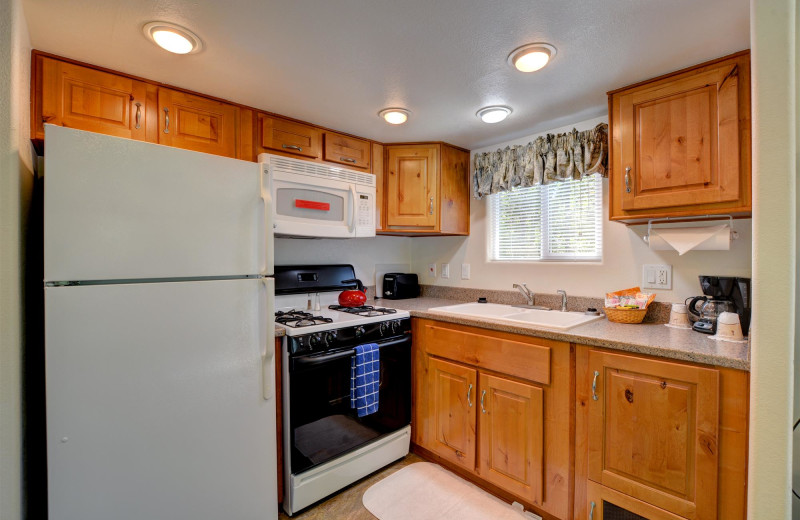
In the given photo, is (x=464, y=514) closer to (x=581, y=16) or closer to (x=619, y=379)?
(x=619, y=379)

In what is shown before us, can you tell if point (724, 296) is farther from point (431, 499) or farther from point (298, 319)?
point (298, 319)

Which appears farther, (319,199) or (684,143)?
(319,199)

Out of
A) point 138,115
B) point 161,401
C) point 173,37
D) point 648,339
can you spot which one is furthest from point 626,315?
point 138,115

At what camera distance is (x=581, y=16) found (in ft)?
4.09

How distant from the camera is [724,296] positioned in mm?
1616

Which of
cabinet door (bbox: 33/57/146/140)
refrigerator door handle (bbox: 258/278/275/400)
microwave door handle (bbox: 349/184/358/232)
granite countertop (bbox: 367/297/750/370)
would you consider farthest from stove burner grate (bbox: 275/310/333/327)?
cabinet door (bbox: 33/57/146/140)

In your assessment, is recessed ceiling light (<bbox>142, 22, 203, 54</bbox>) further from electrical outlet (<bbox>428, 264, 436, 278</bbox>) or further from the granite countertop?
electrical outlet (<bbox>428, 264, 436, 278</bbox>)

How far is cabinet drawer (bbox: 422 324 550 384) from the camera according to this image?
1700 millimetres

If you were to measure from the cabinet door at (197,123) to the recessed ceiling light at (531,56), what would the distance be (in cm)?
143

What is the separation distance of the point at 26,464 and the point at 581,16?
7.84 feet

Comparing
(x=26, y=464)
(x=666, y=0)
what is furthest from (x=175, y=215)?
(x=666, y=0)

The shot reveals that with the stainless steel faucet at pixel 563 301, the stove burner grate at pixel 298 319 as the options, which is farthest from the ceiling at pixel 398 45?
the stove burner grate at pixel 298 319

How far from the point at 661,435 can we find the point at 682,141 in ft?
4.03

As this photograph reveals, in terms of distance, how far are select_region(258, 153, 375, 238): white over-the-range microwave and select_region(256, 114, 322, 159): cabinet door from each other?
10 cm
